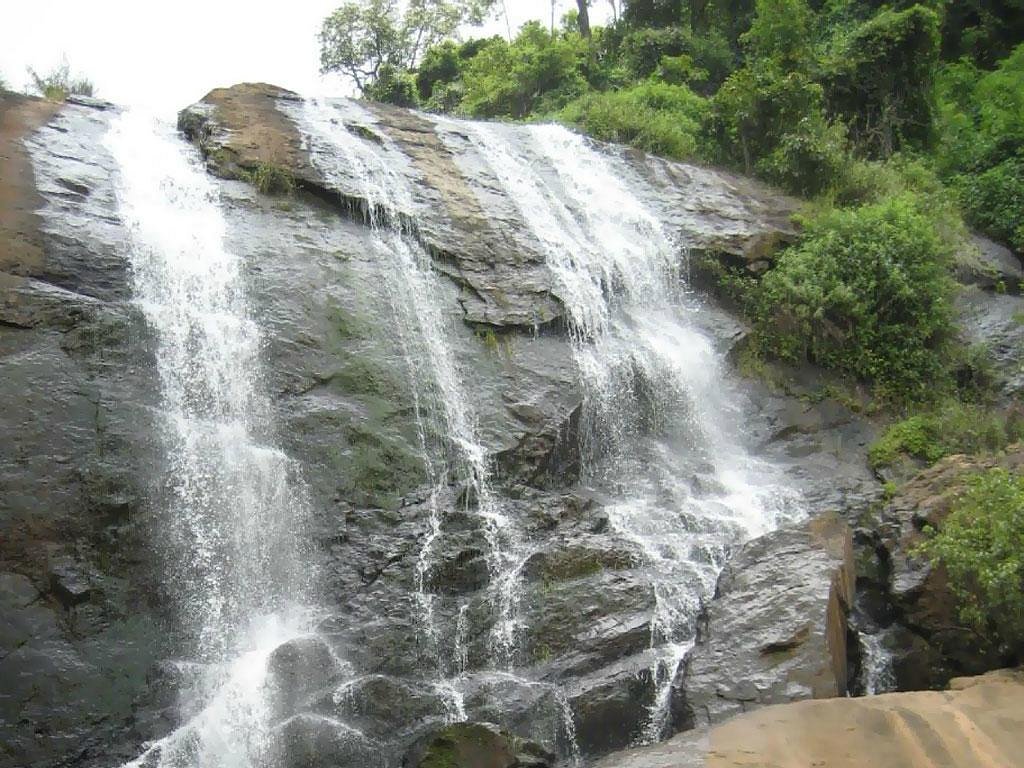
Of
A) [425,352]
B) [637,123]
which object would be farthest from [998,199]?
[425,352]

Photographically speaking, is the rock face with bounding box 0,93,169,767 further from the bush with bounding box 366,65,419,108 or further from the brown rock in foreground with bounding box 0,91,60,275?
the bush with bounding box 366,65,419,108

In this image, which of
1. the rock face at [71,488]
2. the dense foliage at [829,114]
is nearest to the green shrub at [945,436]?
the dense foliage at [829,114]

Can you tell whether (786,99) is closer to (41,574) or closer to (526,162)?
(526,162)

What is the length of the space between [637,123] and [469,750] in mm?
16143

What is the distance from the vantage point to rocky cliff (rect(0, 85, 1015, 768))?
8.60 m

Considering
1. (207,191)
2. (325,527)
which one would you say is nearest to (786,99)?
(207,191)

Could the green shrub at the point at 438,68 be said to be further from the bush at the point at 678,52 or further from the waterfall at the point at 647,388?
the waterfall at the point at 647,388

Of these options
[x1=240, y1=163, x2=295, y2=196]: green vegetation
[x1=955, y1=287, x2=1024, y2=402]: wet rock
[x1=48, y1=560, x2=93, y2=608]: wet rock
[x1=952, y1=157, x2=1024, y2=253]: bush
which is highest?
[x1=240, y1=163, x2=295, y2=196]: green vegetation

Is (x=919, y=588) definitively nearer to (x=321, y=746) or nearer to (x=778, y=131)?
(x=321, y=746)

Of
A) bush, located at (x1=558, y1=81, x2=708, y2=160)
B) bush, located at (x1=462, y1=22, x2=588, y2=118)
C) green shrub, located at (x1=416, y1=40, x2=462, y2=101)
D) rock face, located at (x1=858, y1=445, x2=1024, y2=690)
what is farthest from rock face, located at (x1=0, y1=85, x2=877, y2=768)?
green shrub, located at (x1=416, y1=40, x2=462, y2=101)

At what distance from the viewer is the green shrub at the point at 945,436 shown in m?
12.9

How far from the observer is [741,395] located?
48.5 feet

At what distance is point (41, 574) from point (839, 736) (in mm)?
7701

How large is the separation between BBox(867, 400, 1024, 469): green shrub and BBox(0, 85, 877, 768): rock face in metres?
0.50
